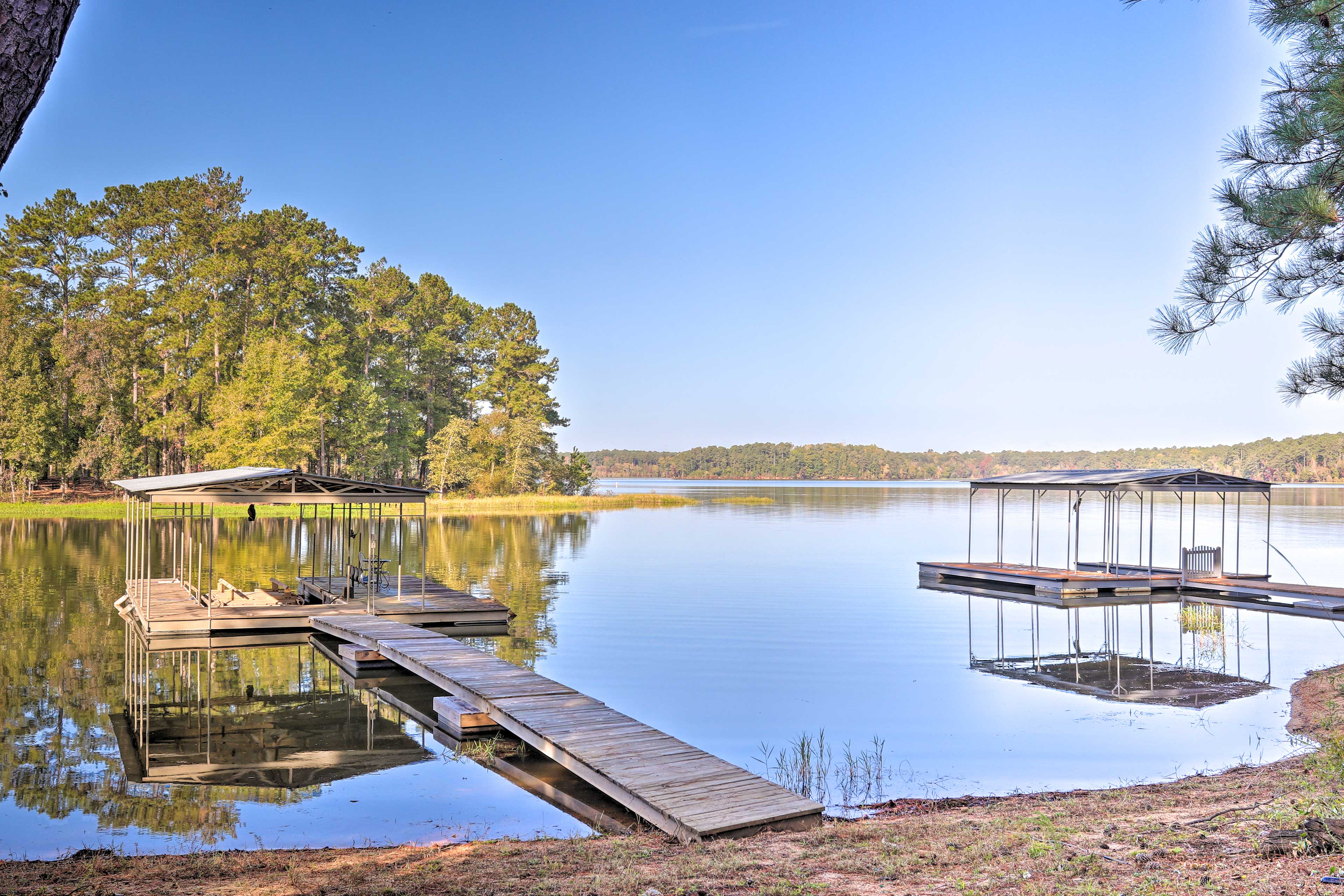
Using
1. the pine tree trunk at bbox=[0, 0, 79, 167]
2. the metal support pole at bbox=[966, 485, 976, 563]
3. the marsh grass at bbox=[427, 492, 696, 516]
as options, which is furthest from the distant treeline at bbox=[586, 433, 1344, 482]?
the pine tree trunk at bbox=[0, 0, 79, 167]

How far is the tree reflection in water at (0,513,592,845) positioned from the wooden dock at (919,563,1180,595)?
10.9 meters

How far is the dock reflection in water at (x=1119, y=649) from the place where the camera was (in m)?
12.8

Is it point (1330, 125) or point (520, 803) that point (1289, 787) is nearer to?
point (1330, 125)

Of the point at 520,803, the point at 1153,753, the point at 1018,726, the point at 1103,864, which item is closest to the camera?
the point at 1103,864

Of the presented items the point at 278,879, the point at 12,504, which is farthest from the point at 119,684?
the point at 12,504

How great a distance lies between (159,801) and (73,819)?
0.61 metres

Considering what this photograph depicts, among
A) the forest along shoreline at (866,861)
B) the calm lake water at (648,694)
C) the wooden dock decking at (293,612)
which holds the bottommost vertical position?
the calm lake water at (648,694)

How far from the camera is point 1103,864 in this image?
4930 millimetres

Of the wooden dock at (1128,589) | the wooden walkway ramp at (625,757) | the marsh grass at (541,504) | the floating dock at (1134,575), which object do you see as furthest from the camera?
the marsh grass at (541,504)

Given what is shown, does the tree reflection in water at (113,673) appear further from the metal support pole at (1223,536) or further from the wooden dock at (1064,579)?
the metal support pole at (1223,536)

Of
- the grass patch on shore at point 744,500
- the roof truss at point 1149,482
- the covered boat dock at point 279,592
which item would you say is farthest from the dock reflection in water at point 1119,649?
the grass patch on shore at point 744,500

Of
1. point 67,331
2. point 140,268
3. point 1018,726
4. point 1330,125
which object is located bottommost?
point 1018,726

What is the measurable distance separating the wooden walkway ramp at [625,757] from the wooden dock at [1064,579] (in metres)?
15.6

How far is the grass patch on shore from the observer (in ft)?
227
